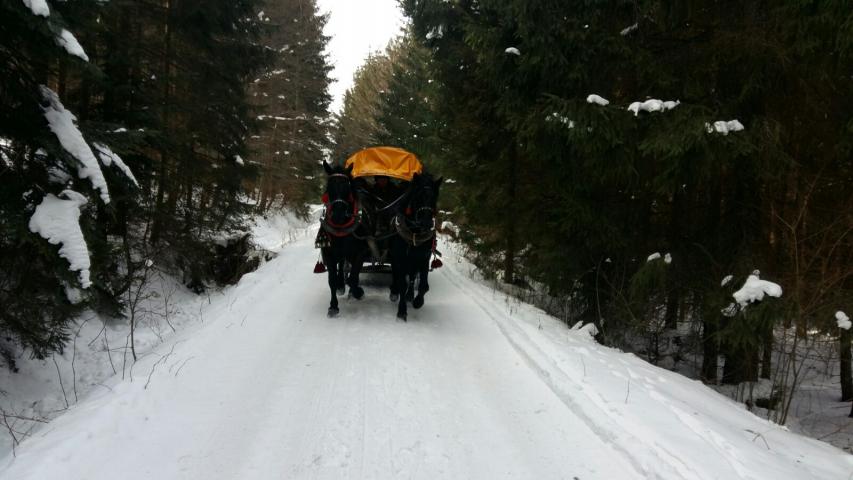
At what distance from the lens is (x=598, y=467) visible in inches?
106

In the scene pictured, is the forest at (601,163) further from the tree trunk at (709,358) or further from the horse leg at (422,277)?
the horse leg at (422,277)

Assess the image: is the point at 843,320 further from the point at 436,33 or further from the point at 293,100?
the point at 293,100

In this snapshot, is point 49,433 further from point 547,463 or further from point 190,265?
point 190,265

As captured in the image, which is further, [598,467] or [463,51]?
[463,51]

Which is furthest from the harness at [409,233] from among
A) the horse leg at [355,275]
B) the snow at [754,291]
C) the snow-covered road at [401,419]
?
the snow at [754,291]

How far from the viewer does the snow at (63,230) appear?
3.71 m

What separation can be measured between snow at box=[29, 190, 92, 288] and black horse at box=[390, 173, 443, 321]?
3.35 meters

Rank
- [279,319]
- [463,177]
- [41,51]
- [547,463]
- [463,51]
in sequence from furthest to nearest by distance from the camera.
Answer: [463,177] < [463,51] < [279,319] < [41,51] < [547,463]

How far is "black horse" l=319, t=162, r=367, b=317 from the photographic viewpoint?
582cm

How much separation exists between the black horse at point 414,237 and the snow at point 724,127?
3.35 m

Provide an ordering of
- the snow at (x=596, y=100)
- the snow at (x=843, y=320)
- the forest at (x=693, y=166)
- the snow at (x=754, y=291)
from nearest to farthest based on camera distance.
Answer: the snow at (x=843, y=320), the snow at (x=754, y=291), the forest at (x=693, y=166), the snow at (x=596, y=100)

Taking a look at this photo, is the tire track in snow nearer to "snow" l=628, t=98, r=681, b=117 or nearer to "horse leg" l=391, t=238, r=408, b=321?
"horse leg" l=391, t=238, r=408, b=321

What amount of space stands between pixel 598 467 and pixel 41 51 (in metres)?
5.83

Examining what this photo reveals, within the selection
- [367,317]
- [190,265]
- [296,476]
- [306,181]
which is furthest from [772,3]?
[306,181]
